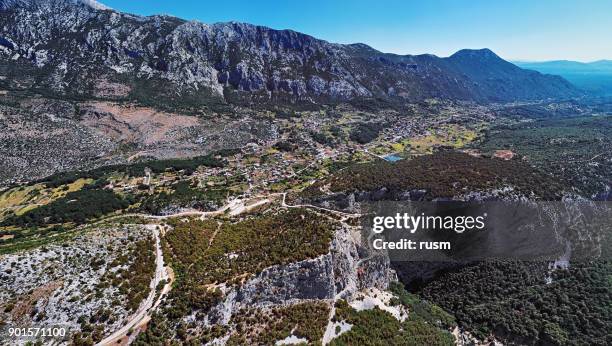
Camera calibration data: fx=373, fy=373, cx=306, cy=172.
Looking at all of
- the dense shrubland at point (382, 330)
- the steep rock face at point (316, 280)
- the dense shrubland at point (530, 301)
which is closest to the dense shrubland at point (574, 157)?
the dense shrubland at point (530, 301)

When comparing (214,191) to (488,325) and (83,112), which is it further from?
(83,112)

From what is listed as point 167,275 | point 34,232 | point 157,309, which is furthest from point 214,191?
point 157,309

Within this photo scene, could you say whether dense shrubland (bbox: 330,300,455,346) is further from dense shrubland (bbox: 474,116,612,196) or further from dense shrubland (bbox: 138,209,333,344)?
dense shrubland (bbox: 474,116,612,196)

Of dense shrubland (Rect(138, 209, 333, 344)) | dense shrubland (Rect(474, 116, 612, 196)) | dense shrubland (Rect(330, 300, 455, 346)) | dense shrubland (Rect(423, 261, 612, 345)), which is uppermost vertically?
dense shrubland (Rect(138, 209, 333, 344))

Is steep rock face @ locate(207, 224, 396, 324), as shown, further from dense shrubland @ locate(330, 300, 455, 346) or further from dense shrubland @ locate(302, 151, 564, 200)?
dense shrubland @ locate(302, 151, 564, 200)

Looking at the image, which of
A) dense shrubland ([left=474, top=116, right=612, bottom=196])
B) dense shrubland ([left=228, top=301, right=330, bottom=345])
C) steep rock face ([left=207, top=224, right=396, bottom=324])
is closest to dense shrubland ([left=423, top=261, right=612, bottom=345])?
steep rock face ([left=207, top=224, right=396, bottom=324])

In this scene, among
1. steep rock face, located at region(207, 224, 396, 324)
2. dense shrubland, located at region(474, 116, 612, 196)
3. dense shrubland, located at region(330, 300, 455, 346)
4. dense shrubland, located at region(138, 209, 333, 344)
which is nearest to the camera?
dense shrubland, located at region(138, 209, 333, 344)

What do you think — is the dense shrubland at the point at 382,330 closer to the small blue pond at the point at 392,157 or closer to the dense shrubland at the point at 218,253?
the dense shrubland at the point at 218,253

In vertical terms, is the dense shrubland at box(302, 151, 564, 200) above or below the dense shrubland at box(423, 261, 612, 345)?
above

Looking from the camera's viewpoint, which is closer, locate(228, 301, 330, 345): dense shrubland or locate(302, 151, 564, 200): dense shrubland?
locate(228, 301, 330, 345): dense shrubland

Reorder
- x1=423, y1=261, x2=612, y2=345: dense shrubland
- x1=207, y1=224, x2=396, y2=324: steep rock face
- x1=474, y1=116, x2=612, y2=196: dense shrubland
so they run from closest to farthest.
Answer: x1=207, y1=224, x2=396, y2=324: steep rock face, x1=423, y1=261, x2=612, y2=345: dense shrubland, x1=474, y1=116, x2=612, y2=196: dense shrubland

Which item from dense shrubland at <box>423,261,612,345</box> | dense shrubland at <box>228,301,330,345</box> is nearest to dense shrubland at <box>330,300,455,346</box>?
dense shrubland at <box>228,301,330,345</box>
